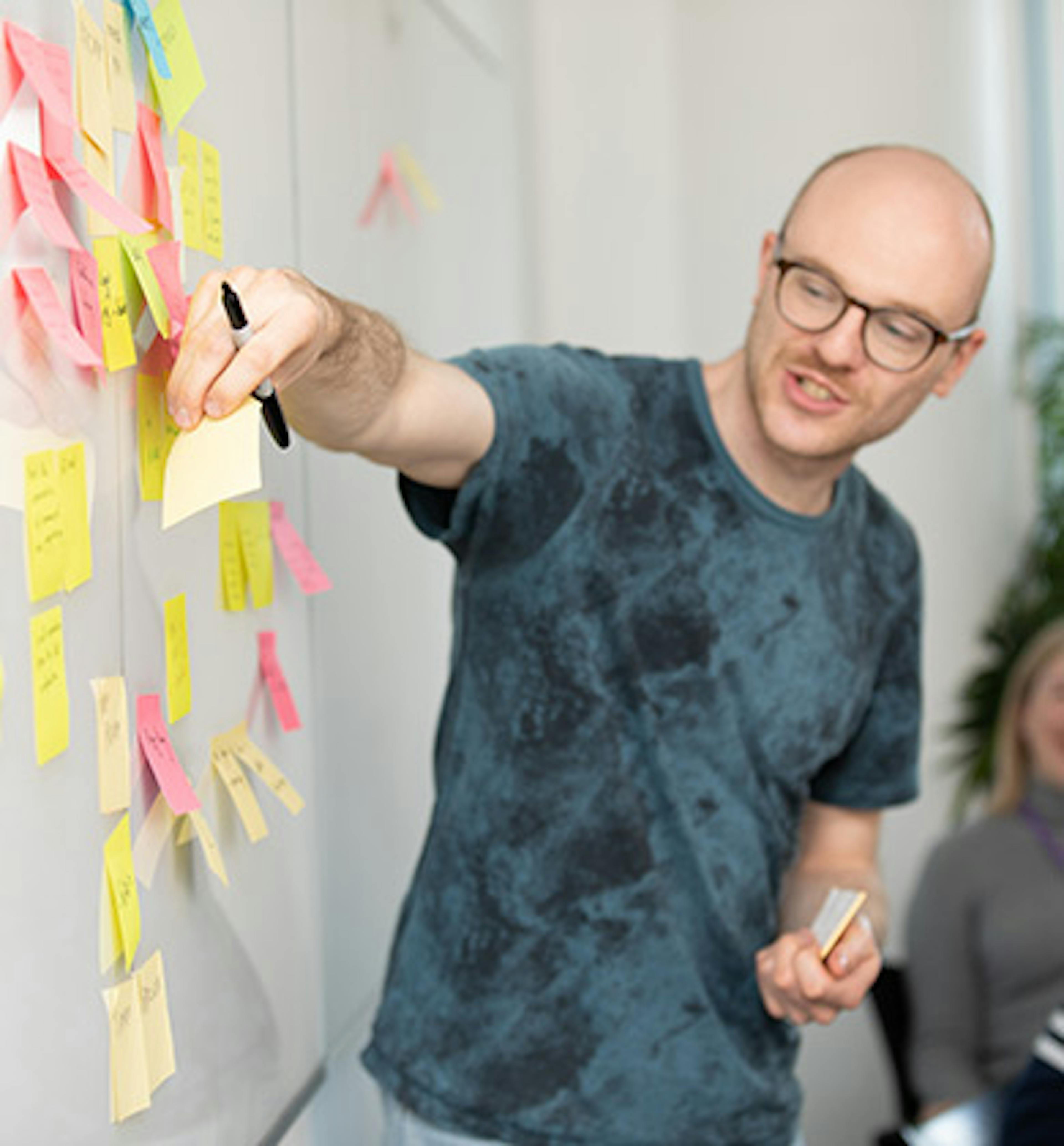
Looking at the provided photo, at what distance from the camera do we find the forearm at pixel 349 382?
41.3 inches

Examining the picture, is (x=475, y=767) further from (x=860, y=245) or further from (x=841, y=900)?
→ (x=860, y=245)

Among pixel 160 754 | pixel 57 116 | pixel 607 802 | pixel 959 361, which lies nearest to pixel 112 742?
pixel 160 754

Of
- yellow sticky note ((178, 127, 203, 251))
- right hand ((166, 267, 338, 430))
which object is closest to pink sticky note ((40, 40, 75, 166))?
right hand ((166, 267, 338, 430))

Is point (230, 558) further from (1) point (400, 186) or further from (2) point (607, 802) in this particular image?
(1) point (400, 186)

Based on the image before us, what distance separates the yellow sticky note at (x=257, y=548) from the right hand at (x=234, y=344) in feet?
1.38

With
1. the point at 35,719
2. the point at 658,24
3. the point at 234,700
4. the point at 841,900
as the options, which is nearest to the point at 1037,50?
the point at 658,24

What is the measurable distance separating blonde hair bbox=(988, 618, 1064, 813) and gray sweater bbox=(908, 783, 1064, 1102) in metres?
0.09

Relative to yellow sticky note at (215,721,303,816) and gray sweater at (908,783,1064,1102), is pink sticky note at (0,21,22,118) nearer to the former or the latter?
yellow sticky note at (215,721,303,816)

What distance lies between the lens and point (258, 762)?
1410mm

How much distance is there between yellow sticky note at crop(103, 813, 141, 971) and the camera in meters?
1.08

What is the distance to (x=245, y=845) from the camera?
4.70 ft

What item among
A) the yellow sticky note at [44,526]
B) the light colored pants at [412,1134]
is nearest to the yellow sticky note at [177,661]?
the yellow sticky note at [44,526]

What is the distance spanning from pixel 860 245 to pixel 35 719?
99cm

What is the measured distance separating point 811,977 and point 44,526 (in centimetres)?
87
